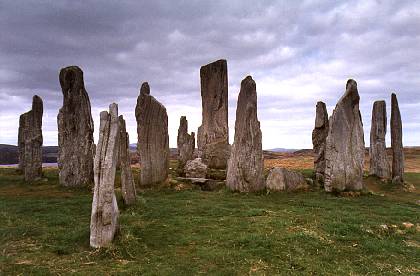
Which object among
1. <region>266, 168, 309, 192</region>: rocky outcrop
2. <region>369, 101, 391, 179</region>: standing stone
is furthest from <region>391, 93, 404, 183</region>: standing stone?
<region>266, 168, 309, 192</region>: rocky outcrop

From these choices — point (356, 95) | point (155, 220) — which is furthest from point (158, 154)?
point (356, 95)

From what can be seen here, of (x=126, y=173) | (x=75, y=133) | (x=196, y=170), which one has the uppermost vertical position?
(x=75, y=133)

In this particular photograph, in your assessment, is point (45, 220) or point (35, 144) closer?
point (45, 220)

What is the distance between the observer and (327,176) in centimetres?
2098

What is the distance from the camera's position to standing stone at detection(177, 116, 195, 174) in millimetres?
35000

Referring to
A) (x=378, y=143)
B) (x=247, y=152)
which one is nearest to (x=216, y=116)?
(x=247, y=152)

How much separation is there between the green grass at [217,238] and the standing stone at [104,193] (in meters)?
0.42

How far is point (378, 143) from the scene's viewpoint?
2708 centimetres

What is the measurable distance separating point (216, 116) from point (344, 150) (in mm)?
9067

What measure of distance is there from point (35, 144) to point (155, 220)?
14764 mm

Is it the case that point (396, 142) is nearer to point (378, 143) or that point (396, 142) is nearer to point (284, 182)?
point (378, 143)

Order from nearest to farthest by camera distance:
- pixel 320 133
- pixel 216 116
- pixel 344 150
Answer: pixel 344 150 → pixel 320 133 → pixel 216 116

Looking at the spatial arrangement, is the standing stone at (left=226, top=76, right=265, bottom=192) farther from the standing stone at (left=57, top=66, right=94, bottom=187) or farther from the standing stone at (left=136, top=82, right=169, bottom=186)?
the standing stone at (left=57, top=66, right=94, bottom=187)

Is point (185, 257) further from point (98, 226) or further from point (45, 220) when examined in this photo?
point (45, 220)
